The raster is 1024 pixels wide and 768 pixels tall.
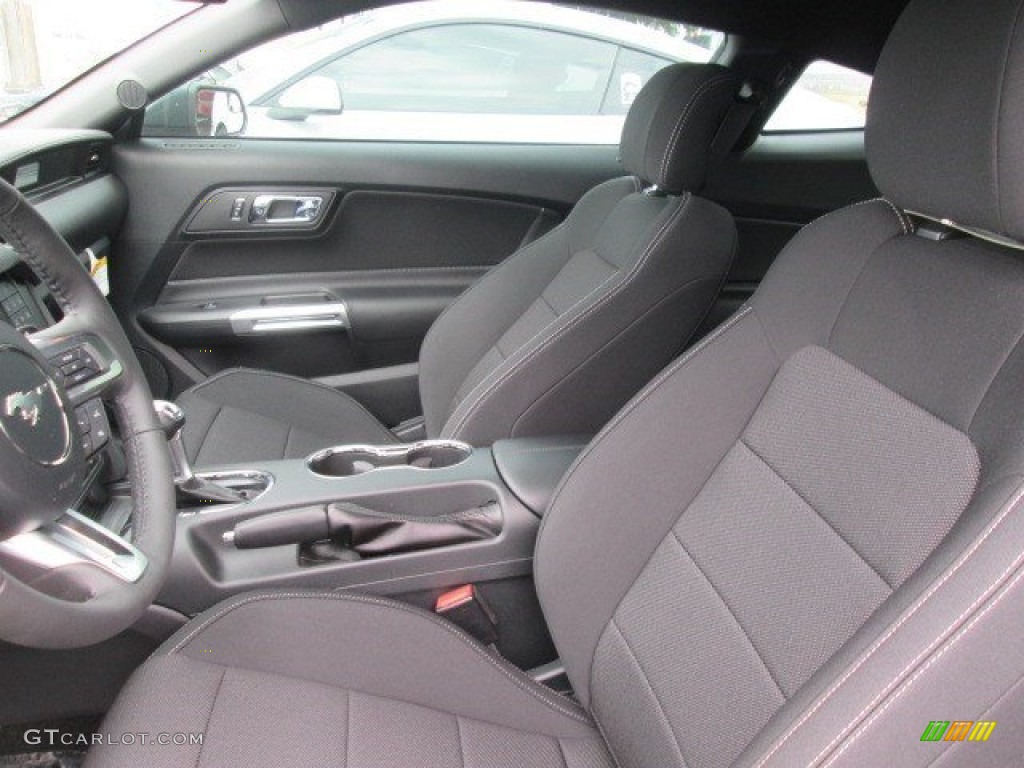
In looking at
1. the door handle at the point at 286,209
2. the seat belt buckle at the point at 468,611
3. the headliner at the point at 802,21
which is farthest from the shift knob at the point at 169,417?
the headliner at the point at 802,21

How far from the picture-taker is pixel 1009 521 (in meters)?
0.76

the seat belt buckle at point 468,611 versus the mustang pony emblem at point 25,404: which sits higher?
the mustang pony emblem at point 25,404

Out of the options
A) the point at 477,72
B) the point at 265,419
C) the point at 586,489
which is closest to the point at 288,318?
the point at 265,419

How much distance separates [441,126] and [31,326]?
1611 millimetres

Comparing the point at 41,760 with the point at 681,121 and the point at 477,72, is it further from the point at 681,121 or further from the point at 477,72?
the point at 477,72

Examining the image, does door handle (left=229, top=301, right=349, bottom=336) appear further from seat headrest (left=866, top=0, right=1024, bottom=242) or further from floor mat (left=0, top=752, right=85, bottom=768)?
seat headrest (left=866, top=0, right=1024, bottom=242)

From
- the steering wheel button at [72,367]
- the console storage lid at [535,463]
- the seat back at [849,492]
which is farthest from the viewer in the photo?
the console storage lid at [535,463]

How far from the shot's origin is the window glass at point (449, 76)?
2309 millimetres

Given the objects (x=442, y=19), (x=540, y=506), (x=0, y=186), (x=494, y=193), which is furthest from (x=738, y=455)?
(x=442, y=19)

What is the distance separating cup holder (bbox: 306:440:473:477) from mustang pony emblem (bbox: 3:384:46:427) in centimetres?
64

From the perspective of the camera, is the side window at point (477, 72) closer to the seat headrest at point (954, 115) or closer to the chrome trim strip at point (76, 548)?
the seat headrest at point (954, 115)

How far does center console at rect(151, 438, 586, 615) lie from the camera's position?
1299mm

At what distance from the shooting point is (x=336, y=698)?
1119mm

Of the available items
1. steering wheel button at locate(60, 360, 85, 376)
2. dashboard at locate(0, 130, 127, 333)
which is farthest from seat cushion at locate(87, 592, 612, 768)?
dashboard at locate(0, 130, 127, 333)
